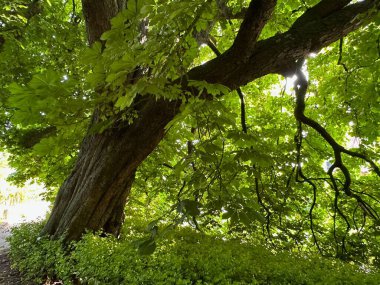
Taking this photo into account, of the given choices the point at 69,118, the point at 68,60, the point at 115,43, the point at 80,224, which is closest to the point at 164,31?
the point at 115,43

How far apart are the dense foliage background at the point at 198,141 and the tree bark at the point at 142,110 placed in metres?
0.30

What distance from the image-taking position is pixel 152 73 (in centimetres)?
172

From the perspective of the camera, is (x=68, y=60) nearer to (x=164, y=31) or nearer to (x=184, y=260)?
(x=184, y=260)

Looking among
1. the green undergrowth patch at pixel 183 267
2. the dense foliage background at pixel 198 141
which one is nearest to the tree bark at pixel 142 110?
the dense foliage background at pixel 198 141

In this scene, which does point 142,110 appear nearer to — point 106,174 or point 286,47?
point 106,174

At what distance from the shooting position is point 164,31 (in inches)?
61.4

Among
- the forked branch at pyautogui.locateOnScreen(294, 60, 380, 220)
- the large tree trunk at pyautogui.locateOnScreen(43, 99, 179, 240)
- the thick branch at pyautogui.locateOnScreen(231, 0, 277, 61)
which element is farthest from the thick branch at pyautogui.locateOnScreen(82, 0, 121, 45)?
the forked branch at pyautogui.locateOnScreen(294, 60, 380, 220)

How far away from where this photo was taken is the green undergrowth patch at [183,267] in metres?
2.97

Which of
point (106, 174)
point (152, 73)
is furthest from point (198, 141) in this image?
point (152, 73)

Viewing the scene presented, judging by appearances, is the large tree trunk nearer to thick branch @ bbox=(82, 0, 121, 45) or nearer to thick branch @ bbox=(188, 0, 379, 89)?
thick branch @ bbox=(188, 0, 379, 89)

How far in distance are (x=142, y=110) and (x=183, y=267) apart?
6.49 ft

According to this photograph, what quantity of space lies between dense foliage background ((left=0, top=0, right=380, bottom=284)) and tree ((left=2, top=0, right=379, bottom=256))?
16 millimetres

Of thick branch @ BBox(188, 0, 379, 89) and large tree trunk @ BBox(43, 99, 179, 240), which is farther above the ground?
thick branch @ BBox(188, 0, 379, 89)

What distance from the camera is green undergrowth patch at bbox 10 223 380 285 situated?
2967 millimetres
